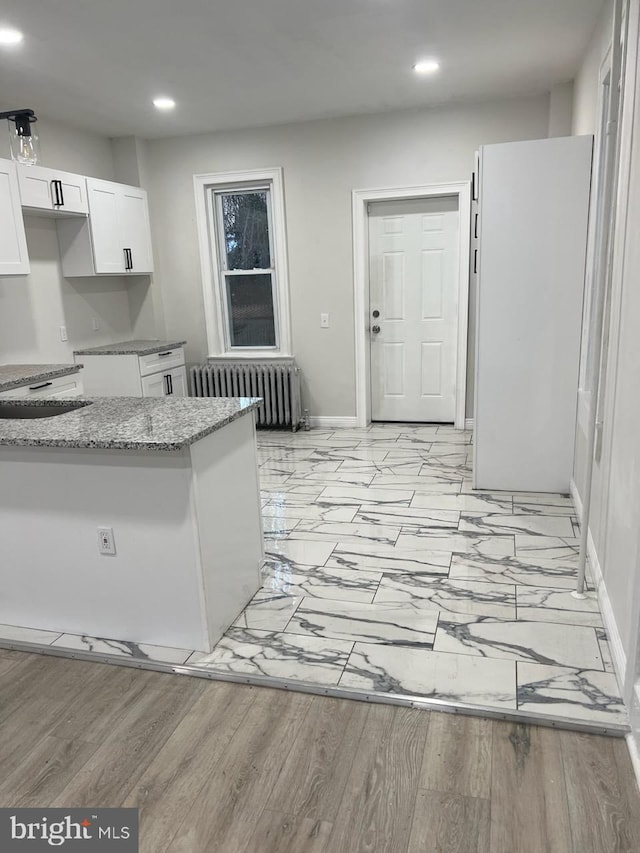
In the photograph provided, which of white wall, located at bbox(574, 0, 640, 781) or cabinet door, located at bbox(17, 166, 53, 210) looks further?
cabinet door, located at bbox(17, 166, 53, 210)

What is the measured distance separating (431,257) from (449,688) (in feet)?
13.6

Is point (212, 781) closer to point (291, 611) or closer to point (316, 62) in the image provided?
point (291, 611)

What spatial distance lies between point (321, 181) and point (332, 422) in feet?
7.09

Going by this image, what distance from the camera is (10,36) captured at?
132 inches

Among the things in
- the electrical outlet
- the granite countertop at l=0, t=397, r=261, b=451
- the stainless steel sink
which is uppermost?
the granite countertop at l=0, t=397, r=261, b=451

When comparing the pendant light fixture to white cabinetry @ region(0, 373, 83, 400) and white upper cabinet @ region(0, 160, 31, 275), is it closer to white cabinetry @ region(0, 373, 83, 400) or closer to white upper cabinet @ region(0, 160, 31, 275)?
white cabinetry @ region(0, 373, 83, 400)

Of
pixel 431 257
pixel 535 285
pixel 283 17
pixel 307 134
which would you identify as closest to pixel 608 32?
pixel 535 285

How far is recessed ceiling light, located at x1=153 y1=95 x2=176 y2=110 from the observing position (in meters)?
4.55

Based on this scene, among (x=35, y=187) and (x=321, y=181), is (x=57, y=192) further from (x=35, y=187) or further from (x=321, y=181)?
(x=321, y=181)

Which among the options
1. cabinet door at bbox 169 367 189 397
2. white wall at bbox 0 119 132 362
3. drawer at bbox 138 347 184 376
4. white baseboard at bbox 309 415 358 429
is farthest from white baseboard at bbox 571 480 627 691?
white wall at bbox 0 119 132 362

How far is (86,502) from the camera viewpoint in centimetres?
235

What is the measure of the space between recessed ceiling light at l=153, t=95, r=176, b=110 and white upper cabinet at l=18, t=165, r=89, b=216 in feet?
2.62

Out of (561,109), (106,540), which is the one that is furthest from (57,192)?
(561,109)

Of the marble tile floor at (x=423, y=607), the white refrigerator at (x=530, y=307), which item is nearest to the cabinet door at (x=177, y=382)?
the marble tile floor at (x=423, y=607)
